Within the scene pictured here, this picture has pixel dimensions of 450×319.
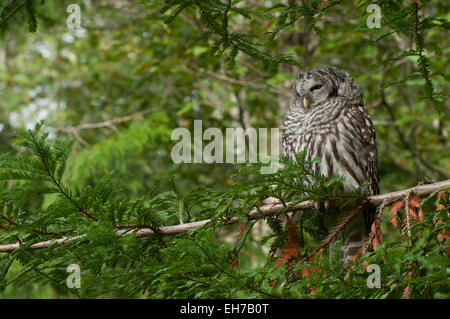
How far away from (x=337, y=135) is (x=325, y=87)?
1.35 ft

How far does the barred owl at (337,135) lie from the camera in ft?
9.36

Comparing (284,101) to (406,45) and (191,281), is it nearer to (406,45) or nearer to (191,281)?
(406,45)

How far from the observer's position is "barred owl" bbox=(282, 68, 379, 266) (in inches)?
112

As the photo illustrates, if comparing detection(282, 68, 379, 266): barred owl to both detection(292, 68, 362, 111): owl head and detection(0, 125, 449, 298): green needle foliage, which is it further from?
detection(0, 125, 449, 298): green needle foliage

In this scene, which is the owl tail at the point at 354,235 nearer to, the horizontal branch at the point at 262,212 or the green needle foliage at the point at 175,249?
the horizontal branch at the point at 262,212

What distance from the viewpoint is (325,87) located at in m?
3.13

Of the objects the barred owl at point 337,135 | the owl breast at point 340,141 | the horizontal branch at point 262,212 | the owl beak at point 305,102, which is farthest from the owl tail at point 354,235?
the owl beak at point 305,102

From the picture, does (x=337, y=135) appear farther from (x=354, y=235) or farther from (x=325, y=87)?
(x=354, y=235)

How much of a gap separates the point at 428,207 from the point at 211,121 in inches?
127

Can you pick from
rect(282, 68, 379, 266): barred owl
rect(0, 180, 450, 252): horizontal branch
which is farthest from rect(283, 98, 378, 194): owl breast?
rect(0, 180, 450, 252): horizontal branch

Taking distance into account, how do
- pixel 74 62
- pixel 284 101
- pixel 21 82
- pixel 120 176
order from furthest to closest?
pixel 21 82 < pixel 74 62 < pixel 284 101 < pixel 120 176

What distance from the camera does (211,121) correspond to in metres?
6.30

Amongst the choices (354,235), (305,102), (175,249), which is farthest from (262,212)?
(305,102)
